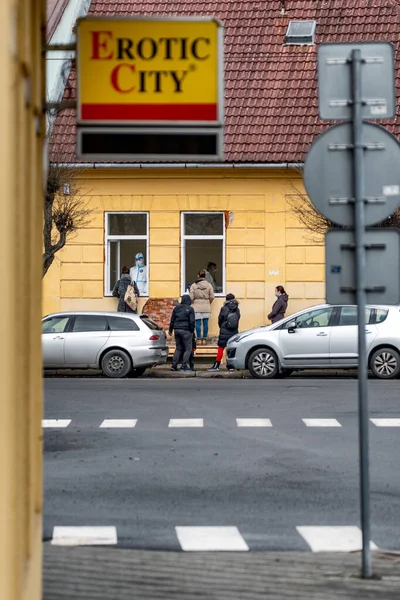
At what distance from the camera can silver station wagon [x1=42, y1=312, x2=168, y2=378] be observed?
27.5 m

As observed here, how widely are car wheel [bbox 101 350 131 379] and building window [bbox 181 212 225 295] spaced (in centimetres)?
549

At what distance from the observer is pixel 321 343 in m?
26.6

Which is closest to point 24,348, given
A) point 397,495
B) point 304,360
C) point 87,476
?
point 397,495

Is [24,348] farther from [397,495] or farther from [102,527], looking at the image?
[397,495]

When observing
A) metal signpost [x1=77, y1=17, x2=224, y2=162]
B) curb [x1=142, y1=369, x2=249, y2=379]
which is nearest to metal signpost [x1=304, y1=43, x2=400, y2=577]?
metal signpost [x1=77, y1=17, x2=224, y2=162]

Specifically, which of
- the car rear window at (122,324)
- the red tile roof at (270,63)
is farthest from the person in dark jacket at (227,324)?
the red tile roof at (270,63)

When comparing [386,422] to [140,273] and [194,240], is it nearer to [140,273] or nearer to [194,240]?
[194,240]

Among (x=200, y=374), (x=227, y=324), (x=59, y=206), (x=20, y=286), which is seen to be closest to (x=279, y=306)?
(x=227, y=324)

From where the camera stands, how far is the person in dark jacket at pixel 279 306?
30.8 m

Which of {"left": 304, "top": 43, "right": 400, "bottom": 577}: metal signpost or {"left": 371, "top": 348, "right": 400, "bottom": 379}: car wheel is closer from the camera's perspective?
{"left": 304, "top": 43, "right": 400, "bottom": 577}: metal signpost

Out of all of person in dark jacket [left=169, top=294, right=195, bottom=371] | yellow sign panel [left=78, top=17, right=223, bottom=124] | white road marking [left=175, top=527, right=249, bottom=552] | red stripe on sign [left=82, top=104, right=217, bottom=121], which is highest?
yellow sign panel [left=78, top=17, right=223, bottom=124]

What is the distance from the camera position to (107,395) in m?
21.9

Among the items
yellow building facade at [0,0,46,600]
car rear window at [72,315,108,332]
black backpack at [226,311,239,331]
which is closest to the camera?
yellow building facade at [0,0,46,600]

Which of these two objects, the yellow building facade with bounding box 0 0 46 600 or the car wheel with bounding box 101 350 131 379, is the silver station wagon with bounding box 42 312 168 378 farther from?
the yellow building facade with bounding box 0 0 46 600
